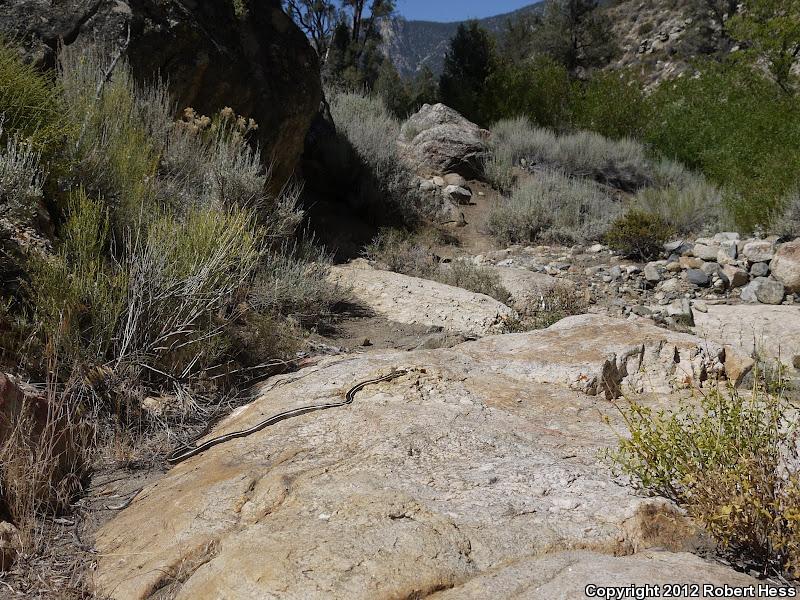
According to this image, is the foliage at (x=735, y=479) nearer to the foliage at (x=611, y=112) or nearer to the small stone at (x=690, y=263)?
the small stone at (x=690, y=263)

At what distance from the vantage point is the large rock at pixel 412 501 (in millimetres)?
1800

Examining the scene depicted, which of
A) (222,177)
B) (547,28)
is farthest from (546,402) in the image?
(547,28)

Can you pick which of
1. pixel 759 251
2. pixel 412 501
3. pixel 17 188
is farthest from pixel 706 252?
pixel 17 188

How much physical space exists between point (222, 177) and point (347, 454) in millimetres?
4172

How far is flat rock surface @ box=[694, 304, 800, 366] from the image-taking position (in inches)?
196

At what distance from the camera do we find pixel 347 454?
2582 millimetres

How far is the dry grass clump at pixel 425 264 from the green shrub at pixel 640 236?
6.80 ft

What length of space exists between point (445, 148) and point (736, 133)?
16.9 ft

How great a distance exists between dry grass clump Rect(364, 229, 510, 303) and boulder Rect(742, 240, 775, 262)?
113 inches

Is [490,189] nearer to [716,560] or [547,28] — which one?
[716,560]

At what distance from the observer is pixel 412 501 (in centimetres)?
215

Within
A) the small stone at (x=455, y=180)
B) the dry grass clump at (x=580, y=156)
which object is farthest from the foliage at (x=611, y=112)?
the small stone at (x=455, y=180)

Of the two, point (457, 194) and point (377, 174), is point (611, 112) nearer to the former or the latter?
point (457, 194)

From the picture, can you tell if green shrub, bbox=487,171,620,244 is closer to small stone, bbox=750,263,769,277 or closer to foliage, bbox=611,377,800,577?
small stone, bbox=750,263,769,277
